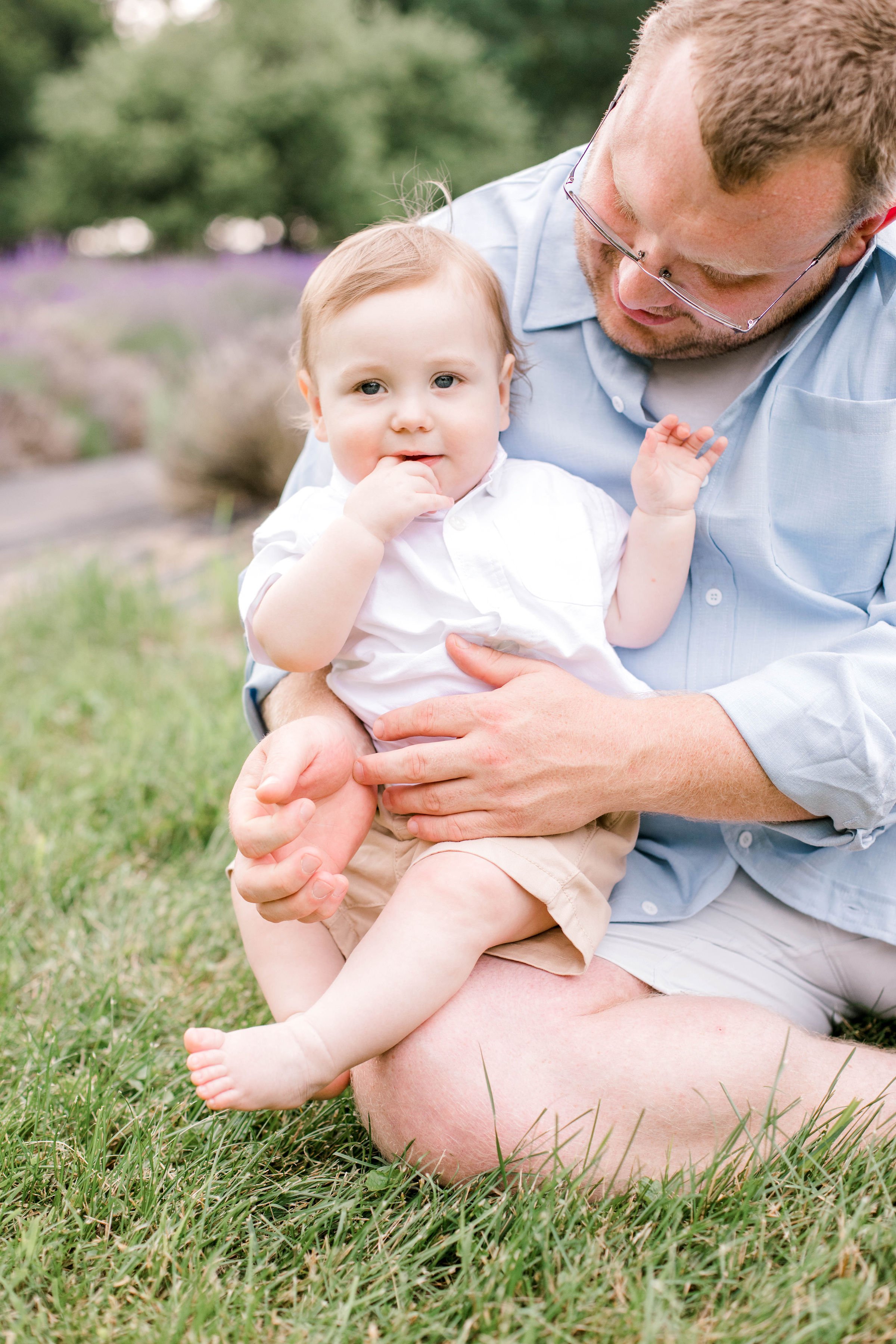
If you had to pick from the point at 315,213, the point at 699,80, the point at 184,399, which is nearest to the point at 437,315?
the point at 699,80

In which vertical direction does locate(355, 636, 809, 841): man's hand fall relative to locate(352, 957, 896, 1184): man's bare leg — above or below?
above

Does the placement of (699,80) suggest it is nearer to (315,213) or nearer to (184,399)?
(184,399)

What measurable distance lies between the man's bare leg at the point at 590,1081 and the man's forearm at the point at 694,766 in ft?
0.92

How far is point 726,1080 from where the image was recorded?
135 cm

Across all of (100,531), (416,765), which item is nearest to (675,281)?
(416,765)

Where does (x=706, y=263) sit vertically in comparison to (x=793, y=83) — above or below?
below

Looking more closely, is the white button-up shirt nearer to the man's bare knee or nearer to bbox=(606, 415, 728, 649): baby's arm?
bbox=(606, 415, 728, 649): baby's arm

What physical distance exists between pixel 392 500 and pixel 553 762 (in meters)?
0.42

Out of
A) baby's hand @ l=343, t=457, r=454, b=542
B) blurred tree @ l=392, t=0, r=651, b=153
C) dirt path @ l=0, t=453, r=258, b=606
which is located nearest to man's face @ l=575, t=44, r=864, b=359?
baby's hand @ l=343, t=457, r=454, b=542

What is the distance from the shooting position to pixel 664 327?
5.32ft

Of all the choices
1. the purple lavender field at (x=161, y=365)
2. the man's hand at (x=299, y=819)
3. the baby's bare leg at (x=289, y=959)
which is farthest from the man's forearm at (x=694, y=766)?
the purple lavender field at (x=161, y=365)

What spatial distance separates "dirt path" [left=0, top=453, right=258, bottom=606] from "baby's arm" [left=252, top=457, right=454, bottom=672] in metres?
2.51

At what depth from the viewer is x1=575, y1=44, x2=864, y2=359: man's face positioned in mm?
1351

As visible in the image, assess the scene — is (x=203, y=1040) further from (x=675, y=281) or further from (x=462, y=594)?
(x=675, y=281)
